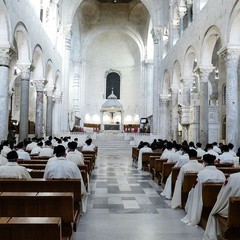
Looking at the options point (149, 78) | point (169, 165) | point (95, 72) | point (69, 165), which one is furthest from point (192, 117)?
point (95, 72)

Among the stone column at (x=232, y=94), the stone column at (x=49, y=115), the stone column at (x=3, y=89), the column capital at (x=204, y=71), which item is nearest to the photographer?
the stone column at (x=3, y=89)

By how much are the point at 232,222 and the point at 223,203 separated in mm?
479

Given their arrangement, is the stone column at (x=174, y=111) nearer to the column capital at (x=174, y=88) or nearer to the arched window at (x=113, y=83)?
the column capital at (x=174, y=88)

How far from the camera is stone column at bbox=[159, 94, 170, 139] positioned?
28.9 metres

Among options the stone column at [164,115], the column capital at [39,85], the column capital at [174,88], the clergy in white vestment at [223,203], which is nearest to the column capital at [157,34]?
the stone column at [164,115]

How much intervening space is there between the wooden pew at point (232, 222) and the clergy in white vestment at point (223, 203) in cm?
15

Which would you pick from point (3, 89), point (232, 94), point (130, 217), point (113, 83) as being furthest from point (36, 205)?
point (113, 83)

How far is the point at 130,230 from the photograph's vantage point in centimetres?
559

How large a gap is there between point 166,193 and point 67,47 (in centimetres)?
2557

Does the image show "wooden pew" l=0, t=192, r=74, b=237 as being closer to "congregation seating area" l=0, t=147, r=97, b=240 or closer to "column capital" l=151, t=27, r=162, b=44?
"congregation seating area" l=0, t=147, r=97, b=240

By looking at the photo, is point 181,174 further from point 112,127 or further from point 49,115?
point 112,127

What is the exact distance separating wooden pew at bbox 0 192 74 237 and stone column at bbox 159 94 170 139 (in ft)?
81.6

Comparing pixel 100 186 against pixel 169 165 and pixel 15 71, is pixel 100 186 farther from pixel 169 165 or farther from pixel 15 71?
pixel 15 71

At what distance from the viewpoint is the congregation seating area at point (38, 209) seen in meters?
2.66
